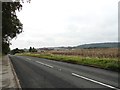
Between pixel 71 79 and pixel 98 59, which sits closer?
pixel 71 79

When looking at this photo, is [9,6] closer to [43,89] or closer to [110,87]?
[43,89]

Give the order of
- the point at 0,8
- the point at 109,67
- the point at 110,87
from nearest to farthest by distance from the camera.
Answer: the point at 110,87
the point at 0,8
the point at 109,67

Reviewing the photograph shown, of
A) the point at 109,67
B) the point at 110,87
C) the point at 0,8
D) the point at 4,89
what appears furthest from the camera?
the point at 109,67

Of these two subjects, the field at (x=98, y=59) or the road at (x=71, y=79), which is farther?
the field at (x=98, y=59)

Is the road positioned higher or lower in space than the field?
lower

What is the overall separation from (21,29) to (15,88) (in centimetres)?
2740

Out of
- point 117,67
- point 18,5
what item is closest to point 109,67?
point 117,67

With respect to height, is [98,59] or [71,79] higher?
[98,59]

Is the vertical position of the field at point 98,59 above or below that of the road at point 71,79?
above

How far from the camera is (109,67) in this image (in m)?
20.3

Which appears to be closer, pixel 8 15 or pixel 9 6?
pixel 9 6

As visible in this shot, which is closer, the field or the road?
the road

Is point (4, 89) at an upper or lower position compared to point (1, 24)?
lower

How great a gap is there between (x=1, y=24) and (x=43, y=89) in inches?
376
